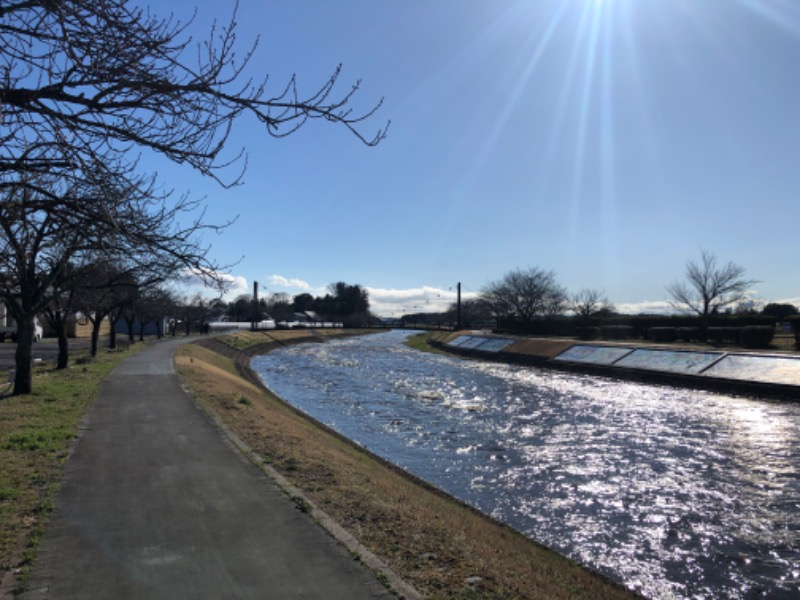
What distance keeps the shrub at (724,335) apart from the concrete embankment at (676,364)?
4.73 m

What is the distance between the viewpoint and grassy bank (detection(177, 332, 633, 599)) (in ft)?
15.5

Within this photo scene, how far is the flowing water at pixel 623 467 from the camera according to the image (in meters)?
7.02

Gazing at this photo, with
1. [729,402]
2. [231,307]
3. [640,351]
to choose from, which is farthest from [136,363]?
[231,307]

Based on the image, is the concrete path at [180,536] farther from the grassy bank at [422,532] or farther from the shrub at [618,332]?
the shrub at [618,332]

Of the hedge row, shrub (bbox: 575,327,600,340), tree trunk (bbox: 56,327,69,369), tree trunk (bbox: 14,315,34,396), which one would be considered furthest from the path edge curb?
shrub (bbox: 575,327,600,340)

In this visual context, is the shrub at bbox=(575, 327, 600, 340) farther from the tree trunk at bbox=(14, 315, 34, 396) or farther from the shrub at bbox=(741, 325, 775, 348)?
the tree trunk at bbox=(14, 315, 34, 396)

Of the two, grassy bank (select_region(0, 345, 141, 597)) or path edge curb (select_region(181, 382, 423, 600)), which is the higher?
grassy bank (select_region(0, 345, 141, 597))

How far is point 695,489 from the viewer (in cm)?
977

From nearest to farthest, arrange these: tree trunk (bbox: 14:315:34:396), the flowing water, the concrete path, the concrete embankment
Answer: the concrete path, the flowing water, tree trunk (bbox: 14:315:34:396), the concrete embankment

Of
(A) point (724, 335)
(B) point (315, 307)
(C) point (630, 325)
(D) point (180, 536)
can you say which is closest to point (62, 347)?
(D) point (180, 536)

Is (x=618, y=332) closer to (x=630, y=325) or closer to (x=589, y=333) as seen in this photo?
(x=630, y=325)

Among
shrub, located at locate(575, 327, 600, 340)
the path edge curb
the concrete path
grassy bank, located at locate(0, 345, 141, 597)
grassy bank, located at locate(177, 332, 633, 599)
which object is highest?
shrub, located at locate(575, 327, 600, 340)

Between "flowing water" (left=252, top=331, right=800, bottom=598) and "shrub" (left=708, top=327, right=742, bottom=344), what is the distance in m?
11.2

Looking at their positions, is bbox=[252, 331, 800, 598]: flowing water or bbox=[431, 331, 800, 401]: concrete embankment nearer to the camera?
bbox=[252, 331, 800, 598]: flowing water
